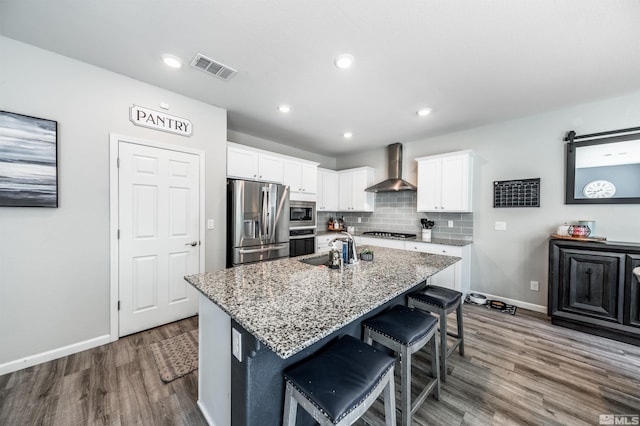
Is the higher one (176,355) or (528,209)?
(528,209)

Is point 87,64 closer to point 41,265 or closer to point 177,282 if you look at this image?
point 41,265

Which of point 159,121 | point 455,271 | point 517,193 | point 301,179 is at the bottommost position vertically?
point 455,271

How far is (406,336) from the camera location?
4.55ft

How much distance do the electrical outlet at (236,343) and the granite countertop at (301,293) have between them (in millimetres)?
146

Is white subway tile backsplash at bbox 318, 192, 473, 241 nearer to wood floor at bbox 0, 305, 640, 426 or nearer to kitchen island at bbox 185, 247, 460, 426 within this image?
wood floor at bbox 0, 305, 640, 426

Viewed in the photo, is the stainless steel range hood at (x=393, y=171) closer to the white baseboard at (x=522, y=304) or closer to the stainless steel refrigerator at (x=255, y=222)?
the stainless steel refrigerator at (x=255, y=222)

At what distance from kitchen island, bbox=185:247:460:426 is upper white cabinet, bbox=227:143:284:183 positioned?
1.98m

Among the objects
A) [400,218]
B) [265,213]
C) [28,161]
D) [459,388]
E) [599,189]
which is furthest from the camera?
[400,218]

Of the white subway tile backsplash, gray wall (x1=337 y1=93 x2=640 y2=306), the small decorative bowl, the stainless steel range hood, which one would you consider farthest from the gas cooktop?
the small decorative bowl

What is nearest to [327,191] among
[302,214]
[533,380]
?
[302,214]

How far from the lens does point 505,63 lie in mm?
2051

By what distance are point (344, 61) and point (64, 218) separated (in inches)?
111

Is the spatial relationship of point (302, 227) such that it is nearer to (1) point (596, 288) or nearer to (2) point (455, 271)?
(2) point (455, 271)

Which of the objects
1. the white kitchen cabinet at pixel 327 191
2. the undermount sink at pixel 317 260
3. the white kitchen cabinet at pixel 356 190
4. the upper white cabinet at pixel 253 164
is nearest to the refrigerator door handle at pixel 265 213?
the upper white cabinet at pixel 253 164
